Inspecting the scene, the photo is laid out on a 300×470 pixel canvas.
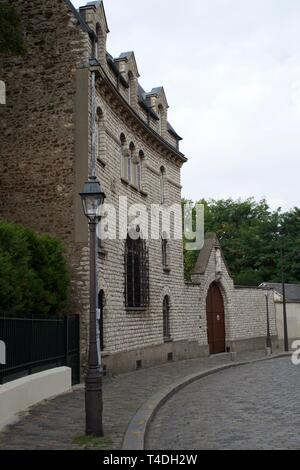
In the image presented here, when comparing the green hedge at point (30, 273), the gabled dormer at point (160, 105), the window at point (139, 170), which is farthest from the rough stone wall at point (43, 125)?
the gabled dormer at point (160, 105)

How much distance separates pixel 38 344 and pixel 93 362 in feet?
14.8

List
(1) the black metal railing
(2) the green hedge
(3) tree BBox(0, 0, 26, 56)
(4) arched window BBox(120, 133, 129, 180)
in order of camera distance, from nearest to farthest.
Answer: (1) the black metal railing → (2) the green hedge → (3) tree BBox(0, 0, 26, 56) → (4) arched window BBox(120, 133, 129, 180)

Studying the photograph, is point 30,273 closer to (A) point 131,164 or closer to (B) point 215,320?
(A) point 131,164

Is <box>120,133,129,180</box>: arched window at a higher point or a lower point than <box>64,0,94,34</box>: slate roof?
lower

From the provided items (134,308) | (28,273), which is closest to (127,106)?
(134,308)

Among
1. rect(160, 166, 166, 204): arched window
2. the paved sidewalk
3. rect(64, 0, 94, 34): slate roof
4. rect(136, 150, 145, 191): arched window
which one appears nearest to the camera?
the paved sidewalk

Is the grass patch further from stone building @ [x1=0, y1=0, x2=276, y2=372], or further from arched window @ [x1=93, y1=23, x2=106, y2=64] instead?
arched window @ [x1=93, y1=23, x2=106, y2=64]

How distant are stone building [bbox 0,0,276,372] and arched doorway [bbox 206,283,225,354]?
5529 millimetres

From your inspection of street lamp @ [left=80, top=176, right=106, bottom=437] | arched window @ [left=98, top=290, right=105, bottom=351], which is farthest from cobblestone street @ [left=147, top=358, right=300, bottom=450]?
arched window @ [left=98, top=290, right=105, bottom=351]

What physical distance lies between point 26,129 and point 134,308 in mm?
6971

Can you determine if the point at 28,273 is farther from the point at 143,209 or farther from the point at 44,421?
the point at 143,209

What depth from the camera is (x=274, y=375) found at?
1816cm

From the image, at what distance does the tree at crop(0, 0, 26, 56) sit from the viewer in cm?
1335

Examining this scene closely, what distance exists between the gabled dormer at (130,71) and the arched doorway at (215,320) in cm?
1131
